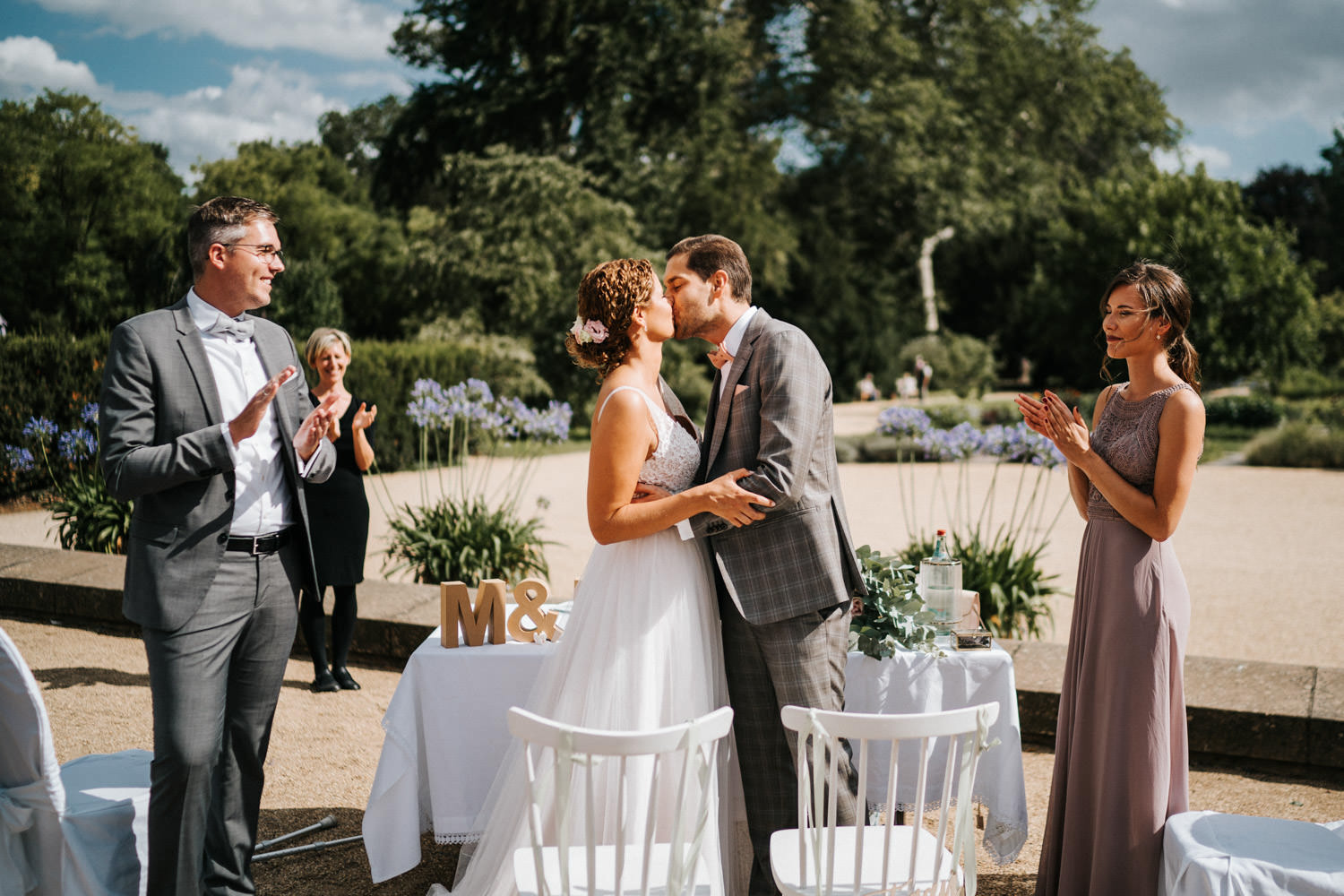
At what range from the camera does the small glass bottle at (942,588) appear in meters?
3.27

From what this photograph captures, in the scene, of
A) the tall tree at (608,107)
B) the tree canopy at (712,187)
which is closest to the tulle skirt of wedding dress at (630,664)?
the tree canopy at (712,187)

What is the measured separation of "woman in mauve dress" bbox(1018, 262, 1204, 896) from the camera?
8.65 ft

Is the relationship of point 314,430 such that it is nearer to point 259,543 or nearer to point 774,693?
point 259,543

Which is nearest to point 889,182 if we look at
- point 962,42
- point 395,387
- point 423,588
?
point 962,42

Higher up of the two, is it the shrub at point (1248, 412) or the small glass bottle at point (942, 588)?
the shrub at point (1248, 412)

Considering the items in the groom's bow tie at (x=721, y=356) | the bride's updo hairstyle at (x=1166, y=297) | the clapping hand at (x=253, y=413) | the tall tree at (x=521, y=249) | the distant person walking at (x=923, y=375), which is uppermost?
the tall tree at (x=521, y=249)

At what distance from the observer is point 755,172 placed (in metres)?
25.8

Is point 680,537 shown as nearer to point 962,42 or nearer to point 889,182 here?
point 889,182

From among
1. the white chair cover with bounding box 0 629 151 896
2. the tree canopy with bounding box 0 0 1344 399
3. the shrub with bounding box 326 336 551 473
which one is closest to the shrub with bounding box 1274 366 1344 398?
the tree canopy with bounding box 0 0 1344 399

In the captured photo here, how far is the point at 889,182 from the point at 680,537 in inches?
1154

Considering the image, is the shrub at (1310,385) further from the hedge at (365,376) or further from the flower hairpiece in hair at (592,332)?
the flower hairpiece in hair at (592,332)

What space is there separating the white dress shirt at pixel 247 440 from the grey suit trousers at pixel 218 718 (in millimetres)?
116

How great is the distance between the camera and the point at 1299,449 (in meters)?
16.0

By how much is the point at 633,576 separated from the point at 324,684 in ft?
10.1
